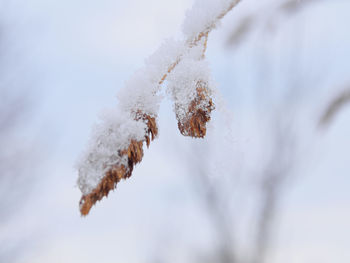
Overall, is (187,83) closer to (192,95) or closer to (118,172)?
(192,95)

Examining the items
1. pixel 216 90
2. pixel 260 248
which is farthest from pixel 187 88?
pixel 260 248

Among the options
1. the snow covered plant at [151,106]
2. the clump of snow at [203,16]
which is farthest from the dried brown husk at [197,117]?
the clump of snow at [203,16]

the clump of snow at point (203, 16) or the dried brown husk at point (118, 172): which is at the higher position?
the clump of snow at point (203, 16)

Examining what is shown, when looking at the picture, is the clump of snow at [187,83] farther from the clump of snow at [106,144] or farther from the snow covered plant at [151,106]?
the clump of snow at [106,144]

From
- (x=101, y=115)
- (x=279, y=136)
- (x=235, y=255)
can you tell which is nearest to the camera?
(x=101, y=115)

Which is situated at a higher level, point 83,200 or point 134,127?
point 134,127

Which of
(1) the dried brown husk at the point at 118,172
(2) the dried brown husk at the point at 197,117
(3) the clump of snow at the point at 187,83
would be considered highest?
(3) the clump of snow at the point at 187,83

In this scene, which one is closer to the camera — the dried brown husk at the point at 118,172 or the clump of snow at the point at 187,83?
the dried brown husk at the point at 118,172

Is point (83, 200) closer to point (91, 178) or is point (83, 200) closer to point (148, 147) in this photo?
point (91, 178)
